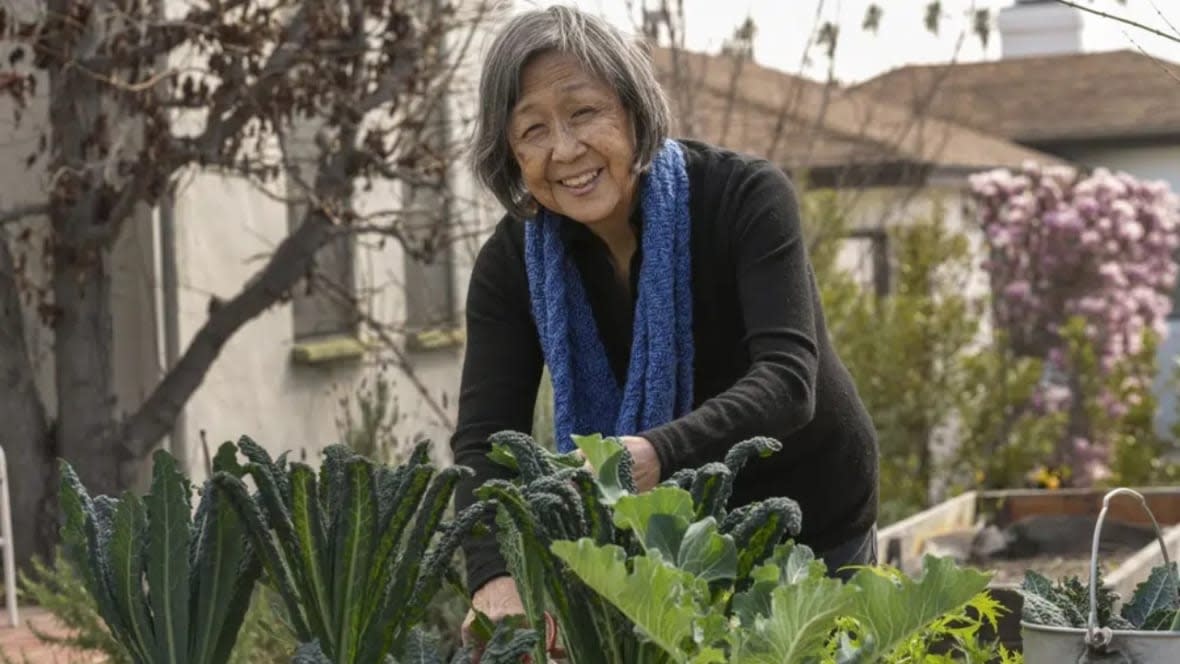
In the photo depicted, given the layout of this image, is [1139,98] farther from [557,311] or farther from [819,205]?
[557,311]

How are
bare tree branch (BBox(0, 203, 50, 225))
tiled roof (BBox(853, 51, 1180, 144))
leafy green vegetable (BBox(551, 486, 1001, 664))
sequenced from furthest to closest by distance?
tiled roof (BBox(853, 51, 1180, 144)), bare tree branch (BBox(0, 203, 50, 225)), leafy green vegetable (BBox(551, 486, 1001, 664))

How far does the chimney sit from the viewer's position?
126 ft

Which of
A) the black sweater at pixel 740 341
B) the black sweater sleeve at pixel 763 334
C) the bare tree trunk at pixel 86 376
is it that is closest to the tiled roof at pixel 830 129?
the bare tree trunk at pixel 86 376

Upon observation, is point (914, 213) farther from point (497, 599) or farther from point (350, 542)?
point (350, 542)

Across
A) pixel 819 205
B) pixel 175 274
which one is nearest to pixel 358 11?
pixel 175 274

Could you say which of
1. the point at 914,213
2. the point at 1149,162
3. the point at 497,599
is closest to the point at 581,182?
the point at 497,599

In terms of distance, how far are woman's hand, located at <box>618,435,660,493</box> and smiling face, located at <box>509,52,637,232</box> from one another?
0.55 meters

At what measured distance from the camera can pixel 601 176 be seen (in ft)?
10.4

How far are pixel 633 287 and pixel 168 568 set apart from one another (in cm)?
132

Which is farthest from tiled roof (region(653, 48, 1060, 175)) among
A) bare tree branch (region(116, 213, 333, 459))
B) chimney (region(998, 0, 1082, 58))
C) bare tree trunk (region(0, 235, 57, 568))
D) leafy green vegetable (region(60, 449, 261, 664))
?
leafy green vegetable (region(60, 449, 261, 664))

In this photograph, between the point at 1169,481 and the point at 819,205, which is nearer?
the point at 819,205

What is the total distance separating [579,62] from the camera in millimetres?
3082

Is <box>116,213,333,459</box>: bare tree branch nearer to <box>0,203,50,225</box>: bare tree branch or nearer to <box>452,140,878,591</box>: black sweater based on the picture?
<box>0,203,50,225</box>: bare tree branch

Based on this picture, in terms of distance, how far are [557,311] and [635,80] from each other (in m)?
0.38
